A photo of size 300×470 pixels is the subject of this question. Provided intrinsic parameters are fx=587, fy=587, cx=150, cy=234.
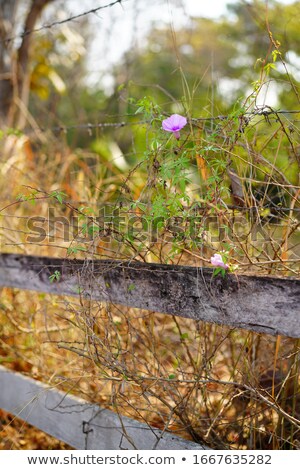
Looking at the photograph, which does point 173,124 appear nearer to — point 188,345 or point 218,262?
point 218,262

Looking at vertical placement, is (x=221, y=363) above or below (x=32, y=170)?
below

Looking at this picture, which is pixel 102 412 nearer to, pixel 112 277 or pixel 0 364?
pixel 112 277

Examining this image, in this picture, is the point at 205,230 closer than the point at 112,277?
Yes

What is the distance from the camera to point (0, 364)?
3.31 m

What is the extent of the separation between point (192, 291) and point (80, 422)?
931mm

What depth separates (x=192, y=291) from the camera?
1.88 metres

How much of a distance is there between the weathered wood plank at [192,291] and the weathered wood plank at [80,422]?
17.3 inches

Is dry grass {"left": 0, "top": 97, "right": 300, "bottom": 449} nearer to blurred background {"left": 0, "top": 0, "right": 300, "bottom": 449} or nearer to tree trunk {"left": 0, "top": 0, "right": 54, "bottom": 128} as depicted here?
blurred background {"left": 0, "top": 0, "right": 300, "bottom": 449}

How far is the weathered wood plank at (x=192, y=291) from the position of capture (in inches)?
65.0

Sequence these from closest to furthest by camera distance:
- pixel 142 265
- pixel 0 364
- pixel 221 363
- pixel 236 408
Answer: pixel 142 265
pixel 236 408
pixel 221 363
pixel 0 364

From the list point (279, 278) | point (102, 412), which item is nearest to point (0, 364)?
point (102, 412)

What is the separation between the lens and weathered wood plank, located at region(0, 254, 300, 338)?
165 centimetres

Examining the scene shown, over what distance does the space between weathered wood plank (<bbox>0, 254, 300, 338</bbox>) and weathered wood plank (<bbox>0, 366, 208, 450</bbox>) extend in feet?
1.44
